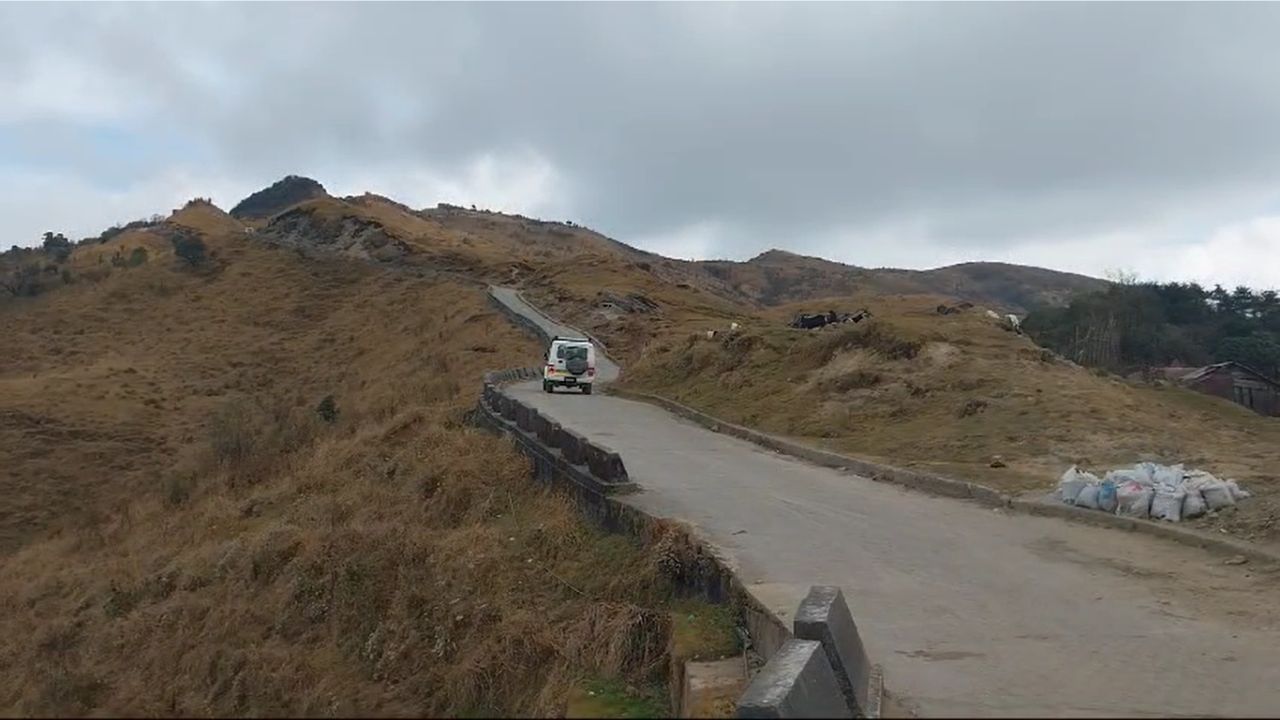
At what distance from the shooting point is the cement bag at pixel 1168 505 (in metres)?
10.8

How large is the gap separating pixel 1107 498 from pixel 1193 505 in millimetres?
886

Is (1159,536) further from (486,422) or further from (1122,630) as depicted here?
(486,422)

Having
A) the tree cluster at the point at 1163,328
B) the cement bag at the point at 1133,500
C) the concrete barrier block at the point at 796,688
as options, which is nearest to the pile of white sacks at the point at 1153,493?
the cement bag at the point at 1133,500

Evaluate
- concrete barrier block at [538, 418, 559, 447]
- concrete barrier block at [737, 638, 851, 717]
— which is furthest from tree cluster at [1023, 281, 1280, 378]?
concrete barrier block at [737, 638, 851, 717]

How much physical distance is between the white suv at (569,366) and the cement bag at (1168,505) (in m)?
19.9

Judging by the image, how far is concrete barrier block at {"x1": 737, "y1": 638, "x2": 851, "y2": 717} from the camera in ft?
13.7

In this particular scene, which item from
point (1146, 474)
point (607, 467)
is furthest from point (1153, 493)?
point (607, 467)

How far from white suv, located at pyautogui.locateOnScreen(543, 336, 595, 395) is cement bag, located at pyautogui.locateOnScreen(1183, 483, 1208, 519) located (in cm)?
2010

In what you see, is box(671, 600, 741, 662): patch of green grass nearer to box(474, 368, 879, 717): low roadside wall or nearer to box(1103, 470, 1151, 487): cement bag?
box(474, 368, 879, 717): low roadside wall

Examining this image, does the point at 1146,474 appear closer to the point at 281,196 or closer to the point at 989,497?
the point at 989,497

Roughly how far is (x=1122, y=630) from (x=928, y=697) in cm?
235

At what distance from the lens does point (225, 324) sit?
5747 cm

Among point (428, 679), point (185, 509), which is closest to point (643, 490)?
point (428, 679)

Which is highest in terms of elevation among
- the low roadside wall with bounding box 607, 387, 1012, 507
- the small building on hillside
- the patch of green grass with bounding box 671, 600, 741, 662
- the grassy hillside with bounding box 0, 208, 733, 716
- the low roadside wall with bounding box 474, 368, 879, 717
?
the small building on hillside
